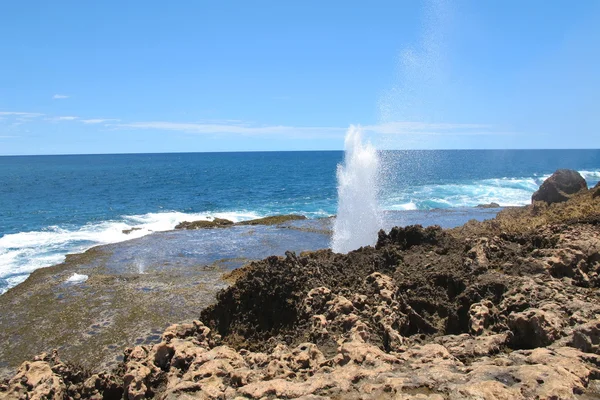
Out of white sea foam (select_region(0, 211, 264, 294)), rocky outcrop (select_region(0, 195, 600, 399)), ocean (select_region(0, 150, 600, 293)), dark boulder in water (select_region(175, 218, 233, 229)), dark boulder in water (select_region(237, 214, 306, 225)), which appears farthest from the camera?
dark boulder in water (select_region(237, 214, 306, 225))

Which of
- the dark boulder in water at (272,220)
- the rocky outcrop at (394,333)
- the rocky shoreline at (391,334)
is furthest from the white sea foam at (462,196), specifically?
the rocky outcrop at (394,333)

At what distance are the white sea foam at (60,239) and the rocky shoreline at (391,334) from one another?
52.3 feet

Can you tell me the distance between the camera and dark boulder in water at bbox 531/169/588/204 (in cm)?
2847

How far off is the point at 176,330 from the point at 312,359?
316cm

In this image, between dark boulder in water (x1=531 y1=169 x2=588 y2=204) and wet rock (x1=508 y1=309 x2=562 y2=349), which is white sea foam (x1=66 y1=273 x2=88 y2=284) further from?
dark boulder in water (x1=531 y1=169 x2=588 y2=204)

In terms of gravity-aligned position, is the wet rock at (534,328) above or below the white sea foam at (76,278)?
above

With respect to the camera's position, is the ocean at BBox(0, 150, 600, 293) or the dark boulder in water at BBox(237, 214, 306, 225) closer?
the ocean at BBox(0, 150, 600, 293)

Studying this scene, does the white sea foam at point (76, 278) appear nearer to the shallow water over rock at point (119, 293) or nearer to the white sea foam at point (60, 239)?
the shallow water over rock at point (119, 293)

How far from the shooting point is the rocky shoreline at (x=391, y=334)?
5.74 metres

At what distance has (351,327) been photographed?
7.86 m

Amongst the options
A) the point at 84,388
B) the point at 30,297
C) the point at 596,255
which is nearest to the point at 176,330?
the point at 84,388

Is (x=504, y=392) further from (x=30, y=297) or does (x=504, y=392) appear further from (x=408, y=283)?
(x=30, y=297)

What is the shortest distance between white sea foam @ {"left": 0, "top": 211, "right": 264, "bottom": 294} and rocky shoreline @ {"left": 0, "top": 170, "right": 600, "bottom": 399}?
15.9 m

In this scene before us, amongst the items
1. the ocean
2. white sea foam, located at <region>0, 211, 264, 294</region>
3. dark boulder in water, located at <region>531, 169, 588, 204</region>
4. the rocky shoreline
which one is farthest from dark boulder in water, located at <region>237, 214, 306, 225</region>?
the rocky shoreline
